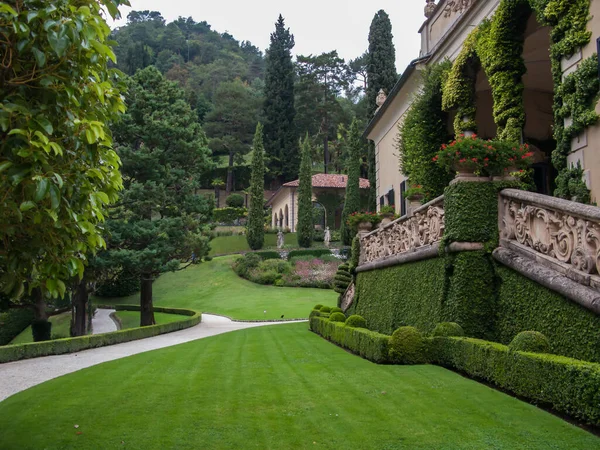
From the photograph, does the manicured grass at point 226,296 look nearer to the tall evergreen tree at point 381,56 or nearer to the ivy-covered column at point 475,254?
the tall evergreen tree at point 381,56

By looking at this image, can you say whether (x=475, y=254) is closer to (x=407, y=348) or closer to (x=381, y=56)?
(x=407, y=348)

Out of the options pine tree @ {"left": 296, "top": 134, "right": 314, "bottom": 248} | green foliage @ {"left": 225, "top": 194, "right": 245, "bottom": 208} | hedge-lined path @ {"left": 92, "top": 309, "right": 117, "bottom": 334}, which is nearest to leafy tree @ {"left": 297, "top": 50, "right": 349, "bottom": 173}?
green foliage @ {"left": 225, "top": 194, "right": 245, "bottom": 208}

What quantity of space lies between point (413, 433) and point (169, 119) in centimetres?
2365

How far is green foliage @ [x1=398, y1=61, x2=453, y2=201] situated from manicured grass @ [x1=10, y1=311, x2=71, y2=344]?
20.8 meters

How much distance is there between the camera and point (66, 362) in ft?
55.3

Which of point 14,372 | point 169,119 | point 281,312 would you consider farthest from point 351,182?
point 14,372

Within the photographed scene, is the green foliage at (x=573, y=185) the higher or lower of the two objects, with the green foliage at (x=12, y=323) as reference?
higher

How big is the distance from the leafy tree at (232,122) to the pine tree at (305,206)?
23.9 meters

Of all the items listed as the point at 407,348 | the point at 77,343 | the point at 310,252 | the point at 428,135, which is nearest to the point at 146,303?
the point at 77,343

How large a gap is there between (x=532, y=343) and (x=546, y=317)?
87 centimetres

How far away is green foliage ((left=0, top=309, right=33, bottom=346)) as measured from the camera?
29.1 m

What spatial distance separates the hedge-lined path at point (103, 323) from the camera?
3011 centimetres

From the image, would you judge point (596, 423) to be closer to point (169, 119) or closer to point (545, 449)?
point (545, 449)

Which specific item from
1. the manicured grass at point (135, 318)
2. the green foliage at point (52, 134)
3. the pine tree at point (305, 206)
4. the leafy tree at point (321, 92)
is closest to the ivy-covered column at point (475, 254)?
the green foliage at point (52, 134)
